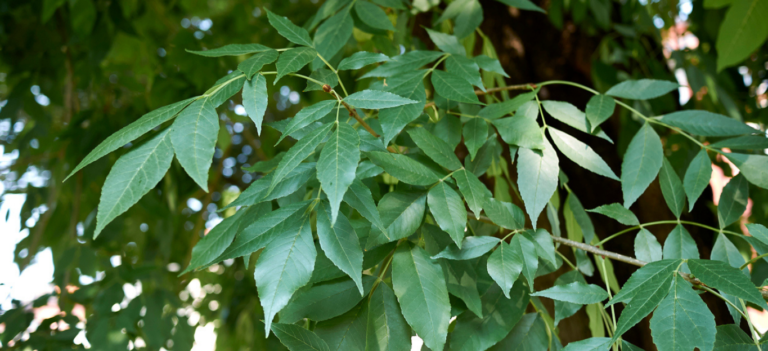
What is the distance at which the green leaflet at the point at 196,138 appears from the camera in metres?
0.34

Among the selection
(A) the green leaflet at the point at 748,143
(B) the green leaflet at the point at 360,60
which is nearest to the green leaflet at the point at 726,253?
(A) the green leaflet at the point at 748,143

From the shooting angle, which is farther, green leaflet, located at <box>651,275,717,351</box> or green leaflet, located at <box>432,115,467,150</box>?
green leaflet, located at <box>432,115,467,150</box>

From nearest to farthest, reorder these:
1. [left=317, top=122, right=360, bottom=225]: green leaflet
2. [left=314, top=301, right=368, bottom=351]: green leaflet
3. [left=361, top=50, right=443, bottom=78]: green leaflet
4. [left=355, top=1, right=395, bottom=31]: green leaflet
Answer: [left=317, top=122, right=360, bottom=225]: green leaflet, [left=314, top=301, right=368, bottom=351]: green leaflet, [left=361, top=50, right=443, bottom=78]: green leaflet, [left=355, top=1, right=395, bottom=31]: green leaflet

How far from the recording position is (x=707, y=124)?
544 millimetres

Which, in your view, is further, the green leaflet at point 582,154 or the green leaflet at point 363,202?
the green leaflet at point 582,154

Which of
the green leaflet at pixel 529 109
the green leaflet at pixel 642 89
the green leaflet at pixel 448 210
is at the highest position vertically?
the green leaflet at pixel 642 89

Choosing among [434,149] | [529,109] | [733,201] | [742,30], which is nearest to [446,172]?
[434,149]

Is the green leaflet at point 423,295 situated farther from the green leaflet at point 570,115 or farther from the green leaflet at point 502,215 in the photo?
the green leaflet at point 570,115

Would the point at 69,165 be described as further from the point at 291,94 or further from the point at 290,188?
the point at 290,188

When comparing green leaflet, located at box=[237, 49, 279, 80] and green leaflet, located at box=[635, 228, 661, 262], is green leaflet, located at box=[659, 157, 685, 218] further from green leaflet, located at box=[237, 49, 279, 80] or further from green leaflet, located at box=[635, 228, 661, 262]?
green leaflet, located at box=[237, 49, 279, 80]

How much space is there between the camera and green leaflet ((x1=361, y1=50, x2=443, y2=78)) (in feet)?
1.73

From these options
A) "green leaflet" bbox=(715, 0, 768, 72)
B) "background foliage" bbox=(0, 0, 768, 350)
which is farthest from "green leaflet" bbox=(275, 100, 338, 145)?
"green leaflet" bbox=(715, 0, 768, 72)

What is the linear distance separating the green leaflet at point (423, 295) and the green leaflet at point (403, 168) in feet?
0.23

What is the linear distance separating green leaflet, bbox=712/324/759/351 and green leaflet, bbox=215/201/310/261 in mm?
398
